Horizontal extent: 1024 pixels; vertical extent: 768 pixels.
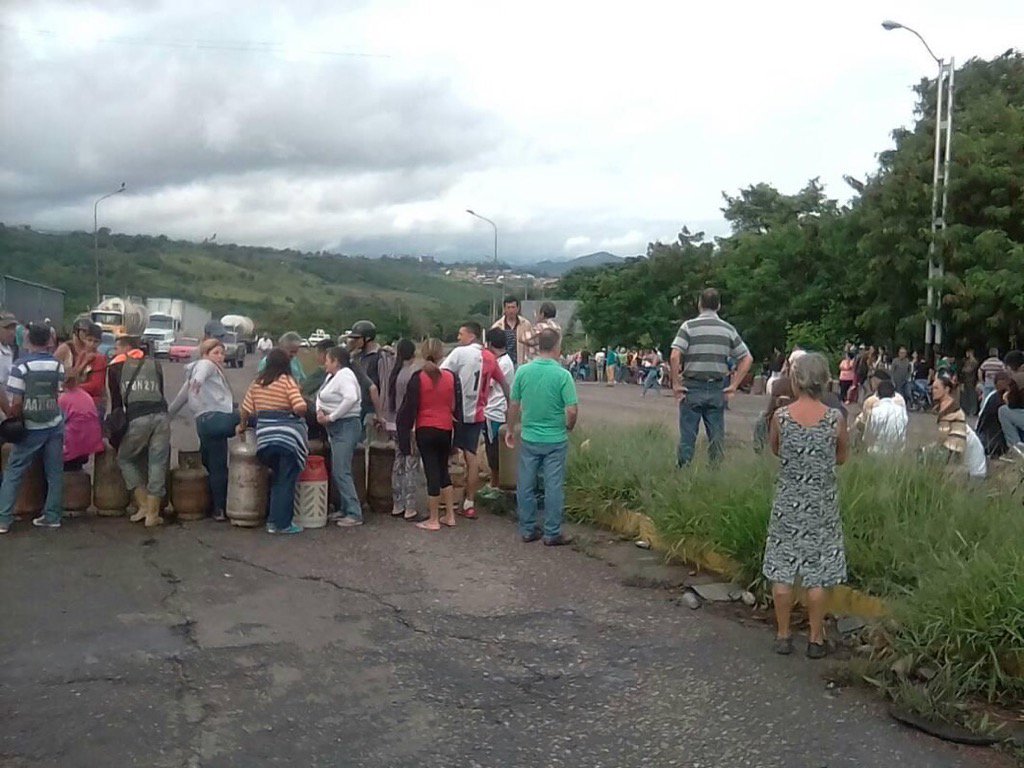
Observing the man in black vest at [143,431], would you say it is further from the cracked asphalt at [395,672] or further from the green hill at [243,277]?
the green hill at [243,277]

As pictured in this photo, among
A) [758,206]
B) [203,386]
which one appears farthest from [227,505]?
[758,206]

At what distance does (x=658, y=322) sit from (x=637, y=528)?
53774 mm

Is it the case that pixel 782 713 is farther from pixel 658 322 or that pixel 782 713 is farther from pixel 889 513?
pixel 658 322

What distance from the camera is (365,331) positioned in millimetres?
11820

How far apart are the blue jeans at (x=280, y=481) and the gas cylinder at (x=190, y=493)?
738mm

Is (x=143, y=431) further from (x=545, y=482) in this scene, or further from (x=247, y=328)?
(x=247, y=328)

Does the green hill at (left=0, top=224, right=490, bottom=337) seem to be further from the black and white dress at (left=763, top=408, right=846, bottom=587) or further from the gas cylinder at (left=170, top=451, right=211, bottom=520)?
the black and white dress at (left=763, top=408, right=846, bottom=587)

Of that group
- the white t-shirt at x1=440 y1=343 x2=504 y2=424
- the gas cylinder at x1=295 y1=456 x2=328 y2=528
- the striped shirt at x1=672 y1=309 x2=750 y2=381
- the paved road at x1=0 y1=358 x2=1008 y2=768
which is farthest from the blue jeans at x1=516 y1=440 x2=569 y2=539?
the gas cylinder at x1=295 y1=456 x2=328 y2=528

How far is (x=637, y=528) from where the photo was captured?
9703mm

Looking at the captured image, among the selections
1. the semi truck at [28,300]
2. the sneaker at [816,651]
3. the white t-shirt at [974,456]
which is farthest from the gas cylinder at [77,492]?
the semi truck at [28,300]

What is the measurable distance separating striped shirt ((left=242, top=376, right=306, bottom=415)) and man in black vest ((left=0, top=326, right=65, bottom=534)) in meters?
1.64

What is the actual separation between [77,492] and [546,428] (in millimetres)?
4392

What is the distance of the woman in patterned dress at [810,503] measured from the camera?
651cm

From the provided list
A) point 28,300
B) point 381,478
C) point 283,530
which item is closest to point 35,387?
point 283,530
